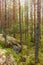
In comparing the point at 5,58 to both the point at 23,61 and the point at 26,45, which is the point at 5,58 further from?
the point at 26,45

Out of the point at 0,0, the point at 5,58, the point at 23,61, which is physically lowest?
the point at 23,61

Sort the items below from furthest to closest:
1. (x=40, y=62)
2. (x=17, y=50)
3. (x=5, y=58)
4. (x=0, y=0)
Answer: (x=0, y=0) < (x=17, y=50) < (x=40, y=62) < (x=5, y=58)

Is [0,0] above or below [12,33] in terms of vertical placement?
above

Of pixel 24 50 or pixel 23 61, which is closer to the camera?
pixel 23 61

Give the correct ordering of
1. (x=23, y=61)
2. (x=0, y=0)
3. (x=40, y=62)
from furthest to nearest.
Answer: (x=0, y=0) < (x=23, y=61) < (x=40, y=62)

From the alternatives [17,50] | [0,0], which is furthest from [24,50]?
[0,0]

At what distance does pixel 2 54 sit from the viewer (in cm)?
1027

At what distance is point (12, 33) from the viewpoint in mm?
22172

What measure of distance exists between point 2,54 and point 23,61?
3114 millimetres

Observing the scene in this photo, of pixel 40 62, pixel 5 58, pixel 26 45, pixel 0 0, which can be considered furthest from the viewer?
pixel 0 0

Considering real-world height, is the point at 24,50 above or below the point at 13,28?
below

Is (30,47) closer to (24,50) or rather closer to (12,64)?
(24,50)

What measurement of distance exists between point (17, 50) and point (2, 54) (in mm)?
4943

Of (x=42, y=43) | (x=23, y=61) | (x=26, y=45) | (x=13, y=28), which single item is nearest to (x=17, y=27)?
(x=13, y=28)
